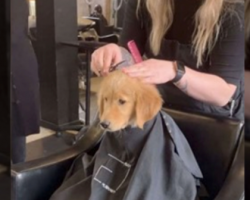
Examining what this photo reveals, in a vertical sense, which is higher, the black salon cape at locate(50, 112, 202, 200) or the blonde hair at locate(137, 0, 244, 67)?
the blonde hair at locate(137, 0, 244, 67)

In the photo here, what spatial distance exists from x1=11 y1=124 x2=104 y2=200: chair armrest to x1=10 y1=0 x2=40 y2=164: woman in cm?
4

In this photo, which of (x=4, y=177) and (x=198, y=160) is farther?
(x=198, y=160)

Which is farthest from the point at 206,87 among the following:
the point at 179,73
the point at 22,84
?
the point at 22,84

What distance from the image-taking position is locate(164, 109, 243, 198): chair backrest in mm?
818

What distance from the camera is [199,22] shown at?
2.58 ft

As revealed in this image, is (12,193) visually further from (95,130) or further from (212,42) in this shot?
(212,42)

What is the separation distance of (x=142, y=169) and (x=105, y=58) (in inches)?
9.5

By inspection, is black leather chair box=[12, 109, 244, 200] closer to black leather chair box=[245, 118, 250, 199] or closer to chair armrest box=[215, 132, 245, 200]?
chair armrest box=[215, 132, 245, 200]

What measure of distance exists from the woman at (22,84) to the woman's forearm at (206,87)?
1.08 feet

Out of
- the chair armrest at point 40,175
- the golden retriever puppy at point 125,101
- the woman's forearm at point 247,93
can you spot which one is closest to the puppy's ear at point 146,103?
the golden retriever puppy at point 125,101

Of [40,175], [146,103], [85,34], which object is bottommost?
[40,175]

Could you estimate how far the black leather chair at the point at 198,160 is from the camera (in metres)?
0.81

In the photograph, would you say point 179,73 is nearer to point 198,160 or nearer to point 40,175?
point 198,160

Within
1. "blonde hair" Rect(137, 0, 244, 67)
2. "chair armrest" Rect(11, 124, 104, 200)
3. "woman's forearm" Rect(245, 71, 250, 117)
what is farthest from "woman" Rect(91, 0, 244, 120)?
"woman's forearm" Rect(245, 71, 250, 117)
